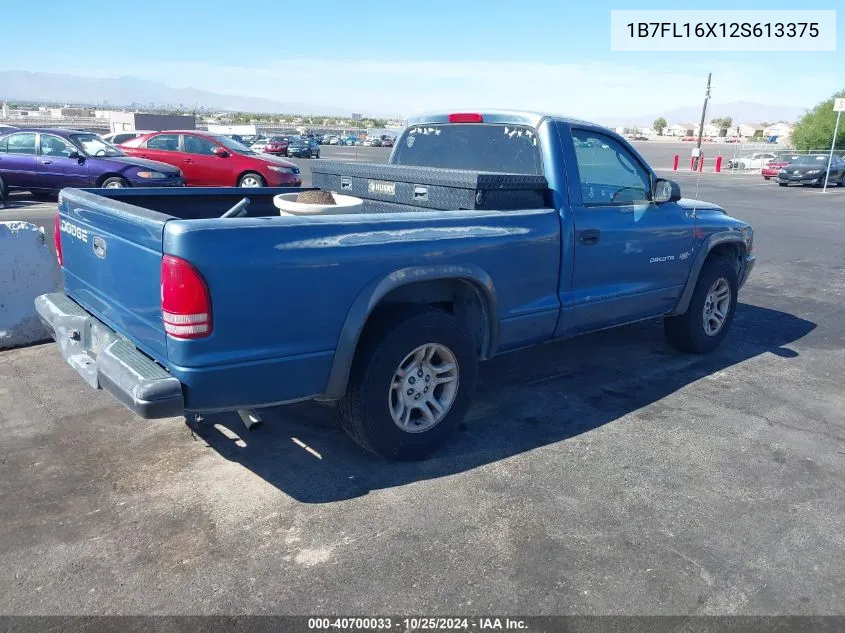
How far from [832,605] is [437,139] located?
3847mm

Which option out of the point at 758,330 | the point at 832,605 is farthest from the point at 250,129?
the point at 832,605

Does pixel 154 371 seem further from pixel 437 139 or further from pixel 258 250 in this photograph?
pixel 437 139

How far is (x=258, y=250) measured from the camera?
3045 millimetres

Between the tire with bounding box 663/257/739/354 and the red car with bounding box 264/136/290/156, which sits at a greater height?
the red car with bounding box 264/136/290/156

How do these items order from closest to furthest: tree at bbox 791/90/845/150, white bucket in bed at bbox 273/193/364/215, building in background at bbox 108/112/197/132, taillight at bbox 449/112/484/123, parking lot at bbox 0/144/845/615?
1. parking lot at bbox 0/144/845/615
2. white bucket in bed at bbox 273/193/364/215
3. taillight at bbox 449/112/484/123
4. tree at bbox 791/90/845/150
5. building in background at bbox 108/112/197/132

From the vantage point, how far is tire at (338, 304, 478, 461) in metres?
3.59

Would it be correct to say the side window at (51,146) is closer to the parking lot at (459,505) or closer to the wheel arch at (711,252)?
the parking lot at (459,505)

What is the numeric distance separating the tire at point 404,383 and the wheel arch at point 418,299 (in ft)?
0.31

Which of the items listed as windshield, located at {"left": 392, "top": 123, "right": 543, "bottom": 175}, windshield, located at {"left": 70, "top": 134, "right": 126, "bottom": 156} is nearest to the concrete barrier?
windshield, located at {"left": 392, "top": 123, "right": 543, "bottom": 175}

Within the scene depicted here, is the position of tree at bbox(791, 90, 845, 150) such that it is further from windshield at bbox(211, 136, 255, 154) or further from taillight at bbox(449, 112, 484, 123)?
taillight at bbox(449, 112, 484, 123)

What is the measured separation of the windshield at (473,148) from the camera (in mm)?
4645

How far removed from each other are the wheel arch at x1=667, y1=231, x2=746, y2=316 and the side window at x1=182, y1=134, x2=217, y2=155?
12.9 meters

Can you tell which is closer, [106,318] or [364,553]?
[364,553]

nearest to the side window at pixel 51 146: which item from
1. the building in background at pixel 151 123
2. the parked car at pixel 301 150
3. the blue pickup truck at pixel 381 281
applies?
the blue pickup truck at pixel 381 281
